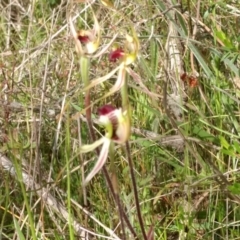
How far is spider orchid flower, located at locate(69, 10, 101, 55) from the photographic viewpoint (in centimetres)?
77

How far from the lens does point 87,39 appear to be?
793 millimetres

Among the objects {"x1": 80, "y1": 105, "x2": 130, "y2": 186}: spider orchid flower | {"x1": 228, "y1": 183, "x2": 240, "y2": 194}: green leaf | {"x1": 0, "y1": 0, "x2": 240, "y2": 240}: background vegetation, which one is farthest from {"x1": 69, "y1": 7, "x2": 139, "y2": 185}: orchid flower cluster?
{"x1": 228, "y1": 183, "x2": 240, "y2": 194}: green leaf

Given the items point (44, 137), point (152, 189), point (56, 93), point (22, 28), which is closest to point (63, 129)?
point (44, 137)

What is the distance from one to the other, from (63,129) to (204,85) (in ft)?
1.31

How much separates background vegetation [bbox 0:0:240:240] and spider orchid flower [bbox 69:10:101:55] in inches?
15.3

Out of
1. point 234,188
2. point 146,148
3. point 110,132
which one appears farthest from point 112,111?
point 146,148

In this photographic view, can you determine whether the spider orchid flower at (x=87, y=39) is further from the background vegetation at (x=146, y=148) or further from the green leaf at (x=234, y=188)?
the green leaf at (x=234, y=188)

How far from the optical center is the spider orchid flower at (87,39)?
2.53ft

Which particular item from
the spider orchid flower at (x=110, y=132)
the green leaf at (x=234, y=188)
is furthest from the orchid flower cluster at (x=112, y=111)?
the green leaf at (x=234, y=188)

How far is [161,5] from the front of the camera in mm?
1645

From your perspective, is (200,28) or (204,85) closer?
(204,85)

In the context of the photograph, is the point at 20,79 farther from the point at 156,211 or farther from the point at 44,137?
the point at 156,211

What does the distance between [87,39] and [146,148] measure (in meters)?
0.76

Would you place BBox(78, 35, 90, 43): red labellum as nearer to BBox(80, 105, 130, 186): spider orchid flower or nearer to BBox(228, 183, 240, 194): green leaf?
BBox(80, 105, 130, 186): spider orchid flower
